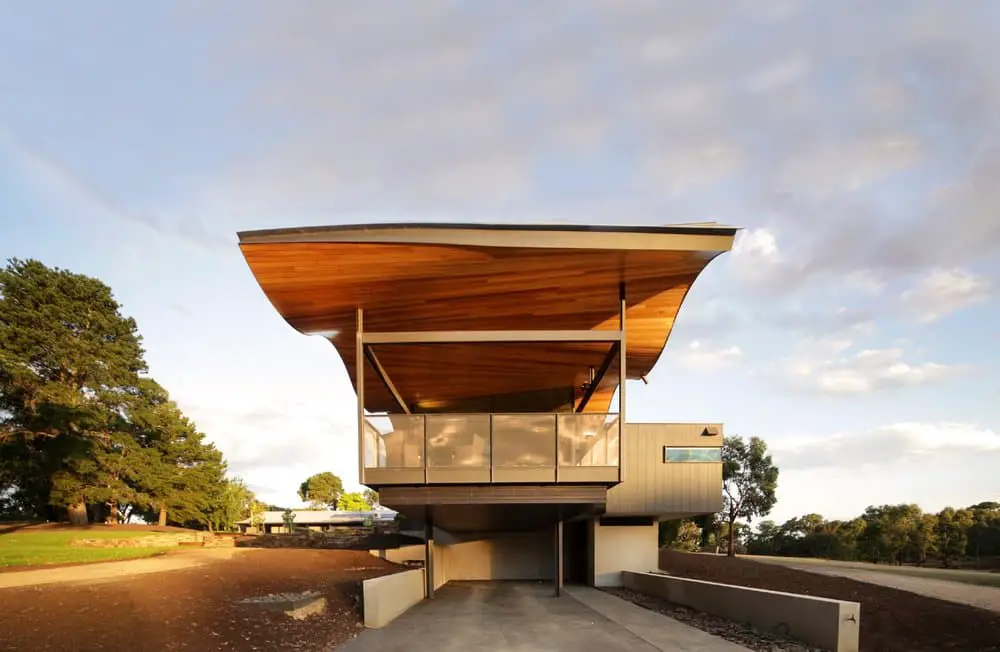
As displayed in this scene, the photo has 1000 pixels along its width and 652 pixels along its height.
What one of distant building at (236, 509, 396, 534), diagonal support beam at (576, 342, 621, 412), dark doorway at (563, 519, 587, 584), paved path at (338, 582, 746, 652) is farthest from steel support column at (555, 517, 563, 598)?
distant building at (236, 509, 396, 534)

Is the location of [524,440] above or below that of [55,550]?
above

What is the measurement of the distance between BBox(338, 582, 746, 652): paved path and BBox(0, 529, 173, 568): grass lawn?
10.5m

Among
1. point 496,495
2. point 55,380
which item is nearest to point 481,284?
point 496,495

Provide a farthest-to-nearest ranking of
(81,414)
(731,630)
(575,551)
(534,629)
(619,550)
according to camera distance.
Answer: (81,414), (575,551), (619,550), (534,629), (731,630)

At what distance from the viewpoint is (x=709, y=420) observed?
62.8 feet

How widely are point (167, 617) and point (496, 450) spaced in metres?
5.40

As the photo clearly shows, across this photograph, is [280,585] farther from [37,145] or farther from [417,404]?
[37,145]

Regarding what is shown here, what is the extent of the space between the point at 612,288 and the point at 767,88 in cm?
466

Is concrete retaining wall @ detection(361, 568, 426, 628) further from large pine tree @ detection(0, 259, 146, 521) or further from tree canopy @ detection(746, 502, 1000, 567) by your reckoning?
tree canopy @ detection(746, 502, 1000, 567)

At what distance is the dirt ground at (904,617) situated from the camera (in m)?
9.12

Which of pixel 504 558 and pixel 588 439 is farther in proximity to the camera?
pixel 504 558

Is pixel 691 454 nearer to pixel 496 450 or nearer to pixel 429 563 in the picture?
pixel 429 563

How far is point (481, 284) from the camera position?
11125 millimetres

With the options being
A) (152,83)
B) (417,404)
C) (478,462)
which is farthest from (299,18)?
(417,404)
